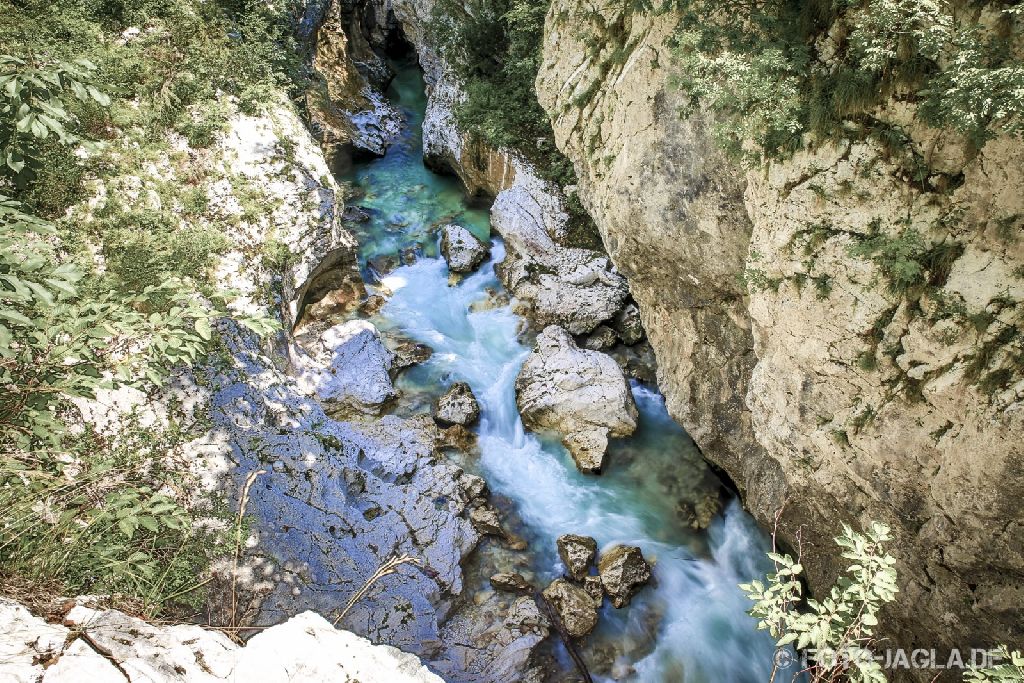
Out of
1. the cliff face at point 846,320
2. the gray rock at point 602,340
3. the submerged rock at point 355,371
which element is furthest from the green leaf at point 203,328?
the gray rock at point 602,340

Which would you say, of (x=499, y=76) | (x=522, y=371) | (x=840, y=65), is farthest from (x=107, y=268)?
(x=499, y=76)

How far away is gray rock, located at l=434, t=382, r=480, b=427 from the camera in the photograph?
9.95 metres

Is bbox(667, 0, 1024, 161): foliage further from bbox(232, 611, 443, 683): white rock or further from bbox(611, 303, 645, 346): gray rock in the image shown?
bbox(611, 303, 645, 346): gray rock

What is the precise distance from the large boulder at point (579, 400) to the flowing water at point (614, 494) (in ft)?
0.95

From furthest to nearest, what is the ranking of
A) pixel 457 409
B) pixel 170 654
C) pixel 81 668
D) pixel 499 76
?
pixel 499 76 < pixel 457 409 < pixel 170 654 < pixel 81 668

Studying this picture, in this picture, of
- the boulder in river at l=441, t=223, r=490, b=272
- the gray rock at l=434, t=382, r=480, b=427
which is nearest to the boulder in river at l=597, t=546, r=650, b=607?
the gray rock at l=434, t=382, r=480, b=427

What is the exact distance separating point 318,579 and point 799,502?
5.42m

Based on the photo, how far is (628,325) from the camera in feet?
36.9

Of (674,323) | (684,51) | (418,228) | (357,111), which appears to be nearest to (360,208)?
(418,228)

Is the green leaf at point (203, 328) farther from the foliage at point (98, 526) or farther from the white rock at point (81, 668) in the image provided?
the white rock at point (81, 668)

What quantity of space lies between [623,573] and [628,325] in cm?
484

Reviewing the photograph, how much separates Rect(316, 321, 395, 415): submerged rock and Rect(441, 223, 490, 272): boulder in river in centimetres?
283

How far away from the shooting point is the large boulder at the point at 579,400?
9594mm

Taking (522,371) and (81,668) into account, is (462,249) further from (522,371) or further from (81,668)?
(81,668)
